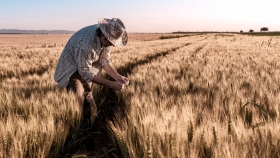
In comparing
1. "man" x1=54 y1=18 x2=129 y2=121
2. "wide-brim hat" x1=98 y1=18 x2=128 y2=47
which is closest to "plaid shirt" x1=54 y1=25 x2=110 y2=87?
"man" x1=54 y1=18 x2=129 y2=121

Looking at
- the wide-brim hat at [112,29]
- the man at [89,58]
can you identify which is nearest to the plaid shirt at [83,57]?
the man at [89,58]

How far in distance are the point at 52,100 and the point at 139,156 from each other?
140 cm

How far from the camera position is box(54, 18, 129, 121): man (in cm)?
287

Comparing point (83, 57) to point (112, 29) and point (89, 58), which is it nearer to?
point (89, 58)

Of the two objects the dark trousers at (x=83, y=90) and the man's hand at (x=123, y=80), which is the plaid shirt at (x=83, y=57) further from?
the man's hand at (x=123, y=80)

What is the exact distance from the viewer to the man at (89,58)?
2.87m

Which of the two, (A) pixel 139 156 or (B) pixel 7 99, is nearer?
(A) pixel 139 156

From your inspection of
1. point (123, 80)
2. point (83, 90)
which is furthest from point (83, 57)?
point (123, 80)

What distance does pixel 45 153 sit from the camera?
159cm

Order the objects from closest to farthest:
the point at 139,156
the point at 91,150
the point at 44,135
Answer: the point at 139,156
the point at 44,135
the point at 91,150

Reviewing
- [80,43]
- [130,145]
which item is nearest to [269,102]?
[130,145]

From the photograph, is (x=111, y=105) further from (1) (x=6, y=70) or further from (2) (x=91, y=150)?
(1) (x=6, y=70)

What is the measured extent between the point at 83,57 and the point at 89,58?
8 centimetres

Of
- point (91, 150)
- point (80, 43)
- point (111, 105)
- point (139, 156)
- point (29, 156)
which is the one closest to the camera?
point (139, 156)
